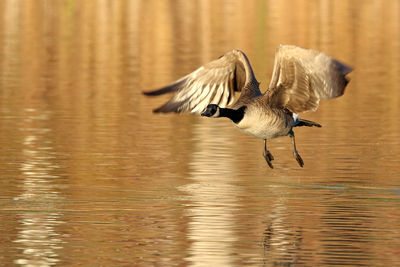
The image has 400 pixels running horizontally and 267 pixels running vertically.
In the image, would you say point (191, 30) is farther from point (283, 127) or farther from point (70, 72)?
point (283, 127)

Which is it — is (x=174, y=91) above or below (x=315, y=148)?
above

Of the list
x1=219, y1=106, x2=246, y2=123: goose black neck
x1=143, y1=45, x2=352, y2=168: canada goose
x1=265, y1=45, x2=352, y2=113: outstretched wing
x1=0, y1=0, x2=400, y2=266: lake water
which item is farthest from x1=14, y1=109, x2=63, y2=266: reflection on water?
x1=265, y1=45, x2=352, y2=113: outstretched wing

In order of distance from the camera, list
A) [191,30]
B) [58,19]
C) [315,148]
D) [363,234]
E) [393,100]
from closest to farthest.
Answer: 1. [363,234]
2. [315,148]
3. [393,100]
4. [191,30]
5. [58,19]

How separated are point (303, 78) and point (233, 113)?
49.1 inches

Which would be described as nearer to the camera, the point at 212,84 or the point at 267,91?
the point at 267,91

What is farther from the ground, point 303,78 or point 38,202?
point 303,78

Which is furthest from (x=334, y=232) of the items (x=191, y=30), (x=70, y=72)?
(x=191, y=30)

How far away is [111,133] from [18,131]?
200cm

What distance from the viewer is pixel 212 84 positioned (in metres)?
19.2

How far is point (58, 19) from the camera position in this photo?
2500 inches

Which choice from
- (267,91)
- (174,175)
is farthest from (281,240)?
(174,175)

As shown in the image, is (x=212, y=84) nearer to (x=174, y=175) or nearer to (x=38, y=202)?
(x=174, y=175)

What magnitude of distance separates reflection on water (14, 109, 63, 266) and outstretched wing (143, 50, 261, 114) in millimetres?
2317

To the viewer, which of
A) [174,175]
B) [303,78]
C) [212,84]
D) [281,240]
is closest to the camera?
[281,240]
